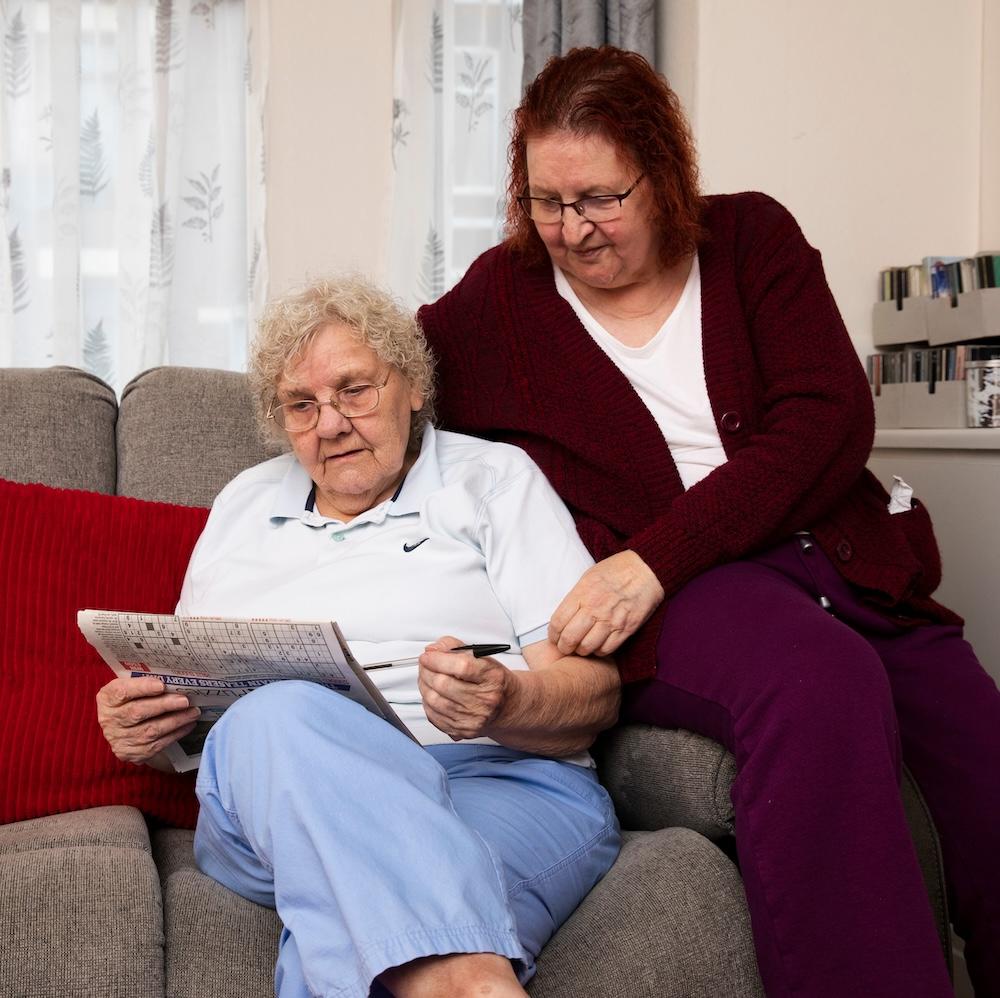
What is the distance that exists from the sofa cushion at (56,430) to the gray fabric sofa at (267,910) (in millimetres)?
577

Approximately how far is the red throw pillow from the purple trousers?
681mm

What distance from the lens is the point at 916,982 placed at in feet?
3.72


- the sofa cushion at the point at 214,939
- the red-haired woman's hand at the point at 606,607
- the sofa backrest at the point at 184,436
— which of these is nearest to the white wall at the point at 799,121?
the sofa backrest at the point at 184,436

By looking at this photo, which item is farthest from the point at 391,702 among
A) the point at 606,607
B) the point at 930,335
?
the point at 930,335

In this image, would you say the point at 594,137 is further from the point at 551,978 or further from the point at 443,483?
the point at 551,978

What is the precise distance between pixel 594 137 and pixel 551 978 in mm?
1038

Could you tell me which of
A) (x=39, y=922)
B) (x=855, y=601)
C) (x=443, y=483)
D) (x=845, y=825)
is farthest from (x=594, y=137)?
(x=39, y=922)

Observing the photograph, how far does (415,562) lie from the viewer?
1.50 meters

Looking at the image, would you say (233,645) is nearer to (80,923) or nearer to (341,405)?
(80,923)

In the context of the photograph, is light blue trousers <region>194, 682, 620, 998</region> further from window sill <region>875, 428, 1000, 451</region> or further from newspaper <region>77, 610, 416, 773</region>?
window sill <region>875, 428, 1000, 451</region>

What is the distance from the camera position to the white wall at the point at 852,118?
2639mm

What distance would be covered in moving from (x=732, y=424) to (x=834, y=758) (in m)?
0.53

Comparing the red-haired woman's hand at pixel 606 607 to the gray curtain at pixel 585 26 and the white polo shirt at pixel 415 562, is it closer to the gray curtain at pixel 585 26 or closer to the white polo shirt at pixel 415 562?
the white polo shirt at pixel 415 562

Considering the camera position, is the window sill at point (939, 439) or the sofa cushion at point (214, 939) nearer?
the sofa cushion at point (214, 939)
